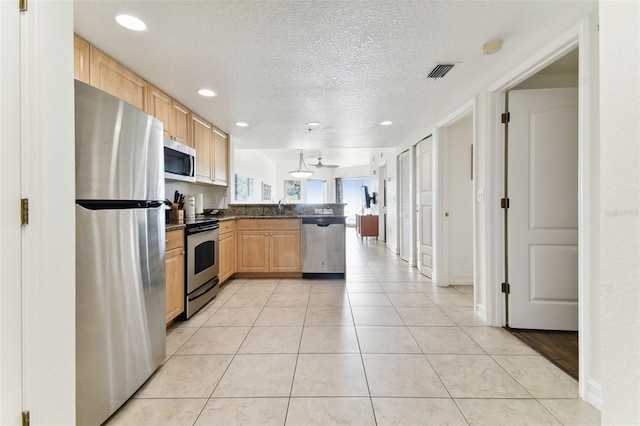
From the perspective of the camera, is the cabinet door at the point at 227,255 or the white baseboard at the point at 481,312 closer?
the white baseboard at the point at 481,312

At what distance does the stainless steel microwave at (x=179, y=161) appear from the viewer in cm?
278

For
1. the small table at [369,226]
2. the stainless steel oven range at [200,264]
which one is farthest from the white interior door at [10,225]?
the small table at [369,226]

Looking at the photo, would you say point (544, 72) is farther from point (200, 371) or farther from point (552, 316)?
point (200, 371)

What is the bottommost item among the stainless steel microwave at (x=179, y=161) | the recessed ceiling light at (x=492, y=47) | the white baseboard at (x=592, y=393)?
the white baseboard at (x=592, y=393)

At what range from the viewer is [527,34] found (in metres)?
1.83

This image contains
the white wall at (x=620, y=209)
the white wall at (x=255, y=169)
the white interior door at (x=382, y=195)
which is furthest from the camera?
the white interior door at (x=382, y=195)

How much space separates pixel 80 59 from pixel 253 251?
2.86 meters

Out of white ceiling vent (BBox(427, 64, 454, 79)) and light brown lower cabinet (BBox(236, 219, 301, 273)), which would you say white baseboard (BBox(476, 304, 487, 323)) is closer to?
white ceiling vent (BBox(427, 64, 454, 79))

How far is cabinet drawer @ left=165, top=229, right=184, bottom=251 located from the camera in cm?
234

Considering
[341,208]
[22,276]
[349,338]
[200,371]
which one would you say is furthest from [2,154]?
[341,208]

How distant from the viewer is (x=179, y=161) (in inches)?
119

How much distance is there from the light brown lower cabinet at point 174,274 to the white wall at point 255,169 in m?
3.25

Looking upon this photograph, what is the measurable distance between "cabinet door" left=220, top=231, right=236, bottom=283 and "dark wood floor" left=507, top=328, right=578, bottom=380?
3225 millimetres

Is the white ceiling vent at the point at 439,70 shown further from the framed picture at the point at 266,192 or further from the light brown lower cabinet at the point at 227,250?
the framed picture at the point at 266,192
